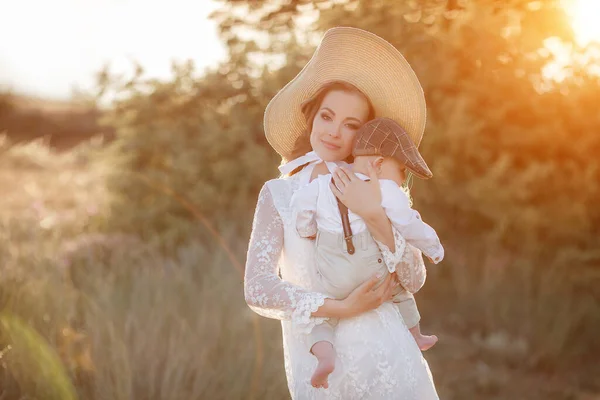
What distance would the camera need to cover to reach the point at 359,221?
2.41m

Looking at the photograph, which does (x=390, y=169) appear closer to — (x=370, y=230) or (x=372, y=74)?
(x=370, y=230)

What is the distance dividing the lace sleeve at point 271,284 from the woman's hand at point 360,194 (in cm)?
30

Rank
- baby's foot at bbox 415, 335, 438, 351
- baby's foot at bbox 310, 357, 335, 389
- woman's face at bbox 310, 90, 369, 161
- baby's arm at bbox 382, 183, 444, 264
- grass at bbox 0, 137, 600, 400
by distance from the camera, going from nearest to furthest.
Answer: baby's foot at bbox 310, 357, 335, 389 < baby's arm at bbox 382, 183, 444, 264 < woman's face at bbox 310, 90, 369, 161 < baby's foot at bbox 415, 335, 438, 351 < grass at bbox 0, 137, 600, 400

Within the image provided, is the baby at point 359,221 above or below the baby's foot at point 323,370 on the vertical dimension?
above

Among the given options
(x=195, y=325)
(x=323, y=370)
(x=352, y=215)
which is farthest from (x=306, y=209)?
(x=195, y=325)

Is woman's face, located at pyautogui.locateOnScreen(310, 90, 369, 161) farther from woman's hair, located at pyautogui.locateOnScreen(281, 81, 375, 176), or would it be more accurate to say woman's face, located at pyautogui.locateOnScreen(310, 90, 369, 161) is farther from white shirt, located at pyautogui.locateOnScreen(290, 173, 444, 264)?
white shirt, located at pyautogui.locateOnScreen(290, 173, 444, 264)

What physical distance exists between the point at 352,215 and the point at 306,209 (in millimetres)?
160

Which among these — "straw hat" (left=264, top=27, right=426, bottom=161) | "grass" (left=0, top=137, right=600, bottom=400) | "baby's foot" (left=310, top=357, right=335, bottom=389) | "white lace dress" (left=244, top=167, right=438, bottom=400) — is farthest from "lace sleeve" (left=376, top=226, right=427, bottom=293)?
"grass" (left=0, top=137, right=600, bottom=400)

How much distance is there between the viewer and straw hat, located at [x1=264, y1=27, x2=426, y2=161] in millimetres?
2721

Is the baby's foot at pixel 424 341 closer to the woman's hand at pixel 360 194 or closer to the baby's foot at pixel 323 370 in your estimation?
the baby's foot at pixel 323 370

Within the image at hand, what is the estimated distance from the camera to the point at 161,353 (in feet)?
14.4

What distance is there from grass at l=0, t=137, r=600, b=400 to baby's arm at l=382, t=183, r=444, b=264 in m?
2.26

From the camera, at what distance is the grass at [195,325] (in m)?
4.27

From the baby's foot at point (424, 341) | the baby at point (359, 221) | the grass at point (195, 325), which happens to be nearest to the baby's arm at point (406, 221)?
the baby at point (359, 221)
